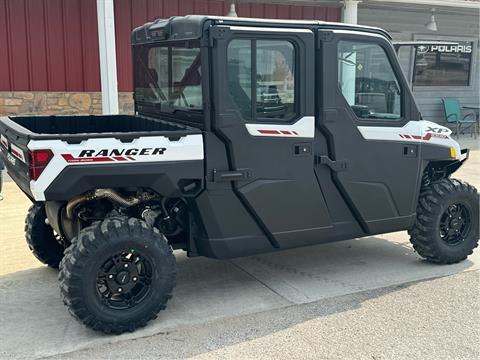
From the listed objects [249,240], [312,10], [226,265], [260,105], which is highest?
[312,10]

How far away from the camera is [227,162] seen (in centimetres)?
388

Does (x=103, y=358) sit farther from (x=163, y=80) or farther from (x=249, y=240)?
(x=163, y=80)

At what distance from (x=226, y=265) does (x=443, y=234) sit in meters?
1.95

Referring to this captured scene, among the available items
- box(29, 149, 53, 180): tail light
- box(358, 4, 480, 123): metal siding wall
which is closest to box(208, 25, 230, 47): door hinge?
box(29, 149, 53, 180): tail light

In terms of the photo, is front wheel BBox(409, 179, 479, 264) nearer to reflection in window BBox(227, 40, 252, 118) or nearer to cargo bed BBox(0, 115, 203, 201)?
reflection in window BBox(227, 40, 252, 118)

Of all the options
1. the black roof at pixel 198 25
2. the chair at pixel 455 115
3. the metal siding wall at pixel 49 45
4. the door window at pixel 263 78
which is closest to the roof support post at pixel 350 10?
the chair at pixel 455 115

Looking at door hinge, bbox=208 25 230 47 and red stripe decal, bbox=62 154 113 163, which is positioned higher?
door hinge, bbox=208 25 230 47

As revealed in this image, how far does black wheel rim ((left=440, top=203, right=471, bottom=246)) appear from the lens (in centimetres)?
496

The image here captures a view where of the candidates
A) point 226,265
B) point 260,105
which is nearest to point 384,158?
point 260,105

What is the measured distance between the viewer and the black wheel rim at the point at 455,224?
4.96 metres

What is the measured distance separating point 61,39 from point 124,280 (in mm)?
7959

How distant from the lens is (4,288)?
436 cm

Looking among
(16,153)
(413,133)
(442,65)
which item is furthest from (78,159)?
(442,65)

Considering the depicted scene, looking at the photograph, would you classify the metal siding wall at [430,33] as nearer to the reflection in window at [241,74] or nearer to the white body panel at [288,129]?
the white body panel at [288,129]
